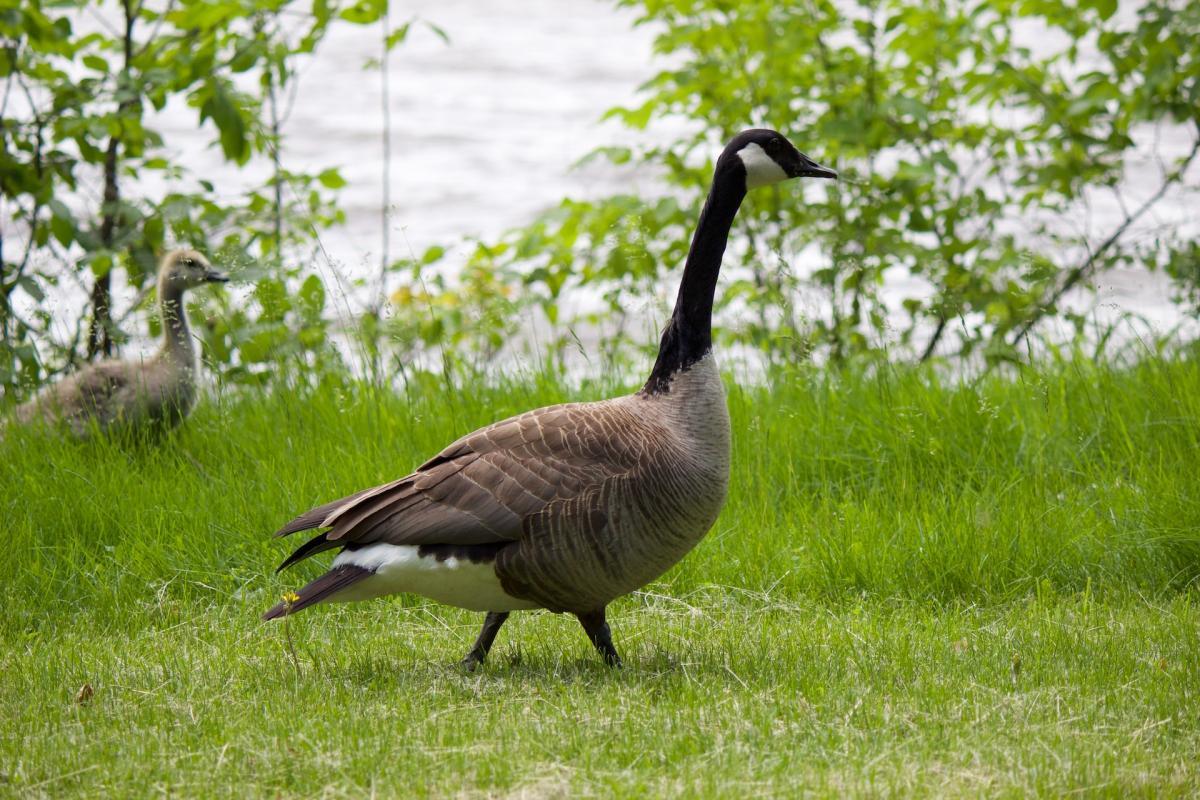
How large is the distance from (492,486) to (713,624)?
1.36m

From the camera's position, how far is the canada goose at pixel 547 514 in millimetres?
4457

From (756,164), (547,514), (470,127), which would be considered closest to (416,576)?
(547,514)

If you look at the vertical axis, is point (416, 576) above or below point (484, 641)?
above

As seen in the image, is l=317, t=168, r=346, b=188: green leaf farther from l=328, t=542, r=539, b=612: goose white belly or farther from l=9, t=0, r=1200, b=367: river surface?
l=9, t=0, r=1200, b=367: river surface

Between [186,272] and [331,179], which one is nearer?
[186,272]

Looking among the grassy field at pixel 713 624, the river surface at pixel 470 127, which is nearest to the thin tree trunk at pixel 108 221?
the grassy field at pixel 713 624

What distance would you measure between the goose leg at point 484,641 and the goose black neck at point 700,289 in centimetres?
104

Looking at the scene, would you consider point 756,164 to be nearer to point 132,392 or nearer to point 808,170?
point 808,170

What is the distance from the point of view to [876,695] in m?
4.39

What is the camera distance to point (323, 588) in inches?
172

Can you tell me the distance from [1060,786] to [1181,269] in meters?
4.99

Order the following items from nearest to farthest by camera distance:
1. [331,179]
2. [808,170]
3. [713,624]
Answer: [808,170] → [713,624] → [331,179]

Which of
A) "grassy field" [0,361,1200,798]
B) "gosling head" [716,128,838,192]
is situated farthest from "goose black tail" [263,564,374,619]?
"gosling head" [716,128,838,192]

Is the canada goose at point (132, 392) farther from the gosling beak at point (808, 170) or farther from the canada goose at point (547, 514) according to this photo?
the gosling beak at point (808, 170)
